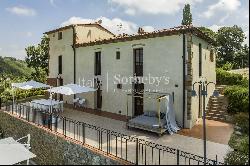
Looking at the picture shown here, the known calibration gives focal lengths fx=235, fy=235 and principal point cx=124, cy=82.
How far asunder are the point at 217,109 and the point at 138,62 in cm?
657

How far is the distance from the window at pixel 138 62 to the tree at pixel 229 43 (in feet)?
107

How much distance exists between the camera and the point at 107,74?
60.4 ft

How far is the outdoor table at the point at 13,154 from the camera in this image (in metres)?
10.8

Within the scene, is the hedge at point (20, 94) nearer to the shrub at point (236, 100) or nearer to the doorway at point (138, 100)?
the doorway at point (138, 100)

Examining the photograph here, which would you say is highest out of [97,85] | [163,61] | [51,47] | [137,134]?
[51,47]

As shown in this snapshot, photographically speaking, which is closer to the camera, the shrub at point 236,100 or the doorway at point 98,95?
the shrub at point 236,100

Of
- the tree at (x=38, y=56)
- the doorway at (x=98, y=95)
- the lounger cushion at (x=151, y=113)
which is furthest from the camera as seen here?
the tree at (x=38, y=56)

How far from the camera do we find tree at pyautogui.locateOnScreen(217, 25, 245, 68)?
4459cm

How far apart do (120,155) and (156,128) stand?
3438 millimetres

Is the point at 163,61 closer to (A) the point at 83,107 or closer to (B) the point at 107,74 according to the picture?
(B) the point at 107,74

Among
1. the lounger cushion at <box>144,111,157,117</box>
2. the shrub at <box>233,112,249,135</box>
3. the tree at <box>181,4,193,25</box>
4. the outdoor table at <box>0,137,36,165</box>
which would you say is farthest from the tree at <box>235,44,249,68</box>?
the outdoor table at <box>0,137,36,165</box>

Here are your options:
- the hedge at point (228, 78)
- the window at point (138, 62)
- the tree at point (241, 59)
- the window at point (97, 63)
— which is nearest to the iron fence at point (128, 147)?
the window at point (138, 62)

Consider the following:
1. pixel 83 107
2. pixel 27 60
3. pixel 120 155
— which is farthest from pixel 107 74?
pixel 27 60

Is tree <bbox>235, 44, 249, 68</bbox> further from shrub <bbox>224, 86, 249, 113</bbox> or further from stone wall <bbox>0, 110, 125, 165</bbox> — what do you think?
stone wall <bbox>0, 110, 125, 165</bbox>
